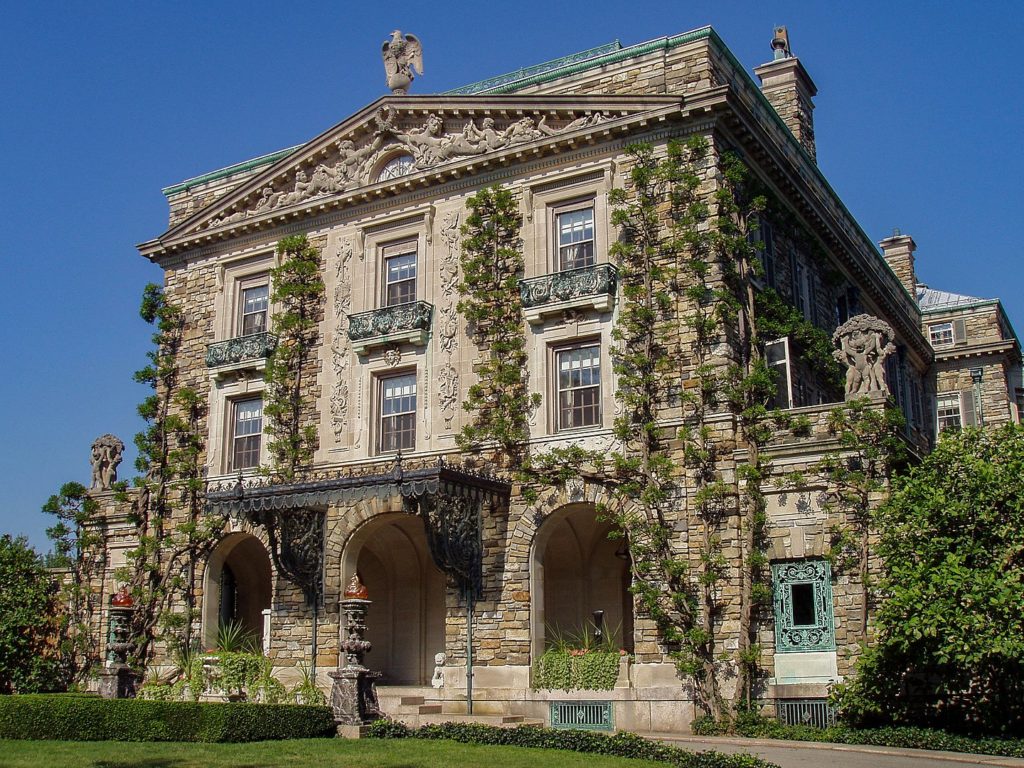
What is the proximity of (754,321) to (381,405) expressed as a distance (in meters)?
8.48

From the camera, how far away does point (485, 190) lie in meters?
24.9

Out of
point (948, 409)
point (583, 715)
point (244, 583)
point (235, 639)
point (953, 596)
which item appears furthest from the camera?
point (948, 409)

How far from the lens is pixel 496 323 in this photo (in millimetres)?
23969

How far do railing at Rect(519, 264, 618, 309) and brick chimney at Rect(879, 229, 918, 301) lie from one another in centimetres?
2405

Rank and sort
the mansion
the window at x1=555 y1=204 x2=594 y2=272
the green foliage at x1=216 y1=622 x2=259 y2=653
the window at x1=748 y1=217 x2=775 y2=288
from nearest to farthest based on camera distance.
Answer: the mansion → the window at x1=555 y1=204 x2=594 y2=272 → the window at x1=748 y1=217 x2=775 y2=288 → the green foliage at x1=216 y1=622 x2=259 y2=653

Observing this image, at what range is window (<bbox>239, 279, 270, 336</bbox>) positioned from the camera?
28.2 metres

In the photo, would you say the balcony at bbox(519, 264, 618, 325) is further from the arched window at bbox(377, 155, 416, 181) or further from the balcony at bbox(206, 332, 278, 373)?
the balcony at bbox(206, 332, 278, 373)

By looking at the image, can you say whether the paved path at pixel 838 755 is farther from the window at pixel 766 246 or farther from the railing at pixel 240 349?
the railing at pixel 240 349

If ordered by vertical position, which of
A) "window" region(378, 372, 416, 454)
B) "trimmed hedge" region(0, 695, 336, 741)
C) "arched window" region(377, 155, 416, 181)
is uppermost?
"arched window" region(377, 155, 416, 181)

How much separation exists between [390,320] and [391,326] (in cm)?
15

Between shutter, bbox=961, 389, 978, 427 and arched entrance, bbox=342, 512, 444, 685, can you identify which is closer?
arched entrance, bbox=342, 512, 444, 685

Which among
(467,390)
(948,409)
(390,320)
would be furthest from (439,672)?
(948,409)

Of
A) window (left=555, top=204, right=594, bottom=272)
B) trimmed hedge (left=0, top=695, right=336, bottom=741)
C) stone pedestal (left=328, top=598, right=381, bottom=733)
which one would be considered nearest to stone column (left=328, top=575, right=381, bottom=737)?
stone pedestal (left=328, top=598, right=381, bottom=733)

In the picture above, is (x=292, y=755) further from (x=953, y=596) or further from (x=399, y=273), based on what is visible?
(x=399, y=273)
